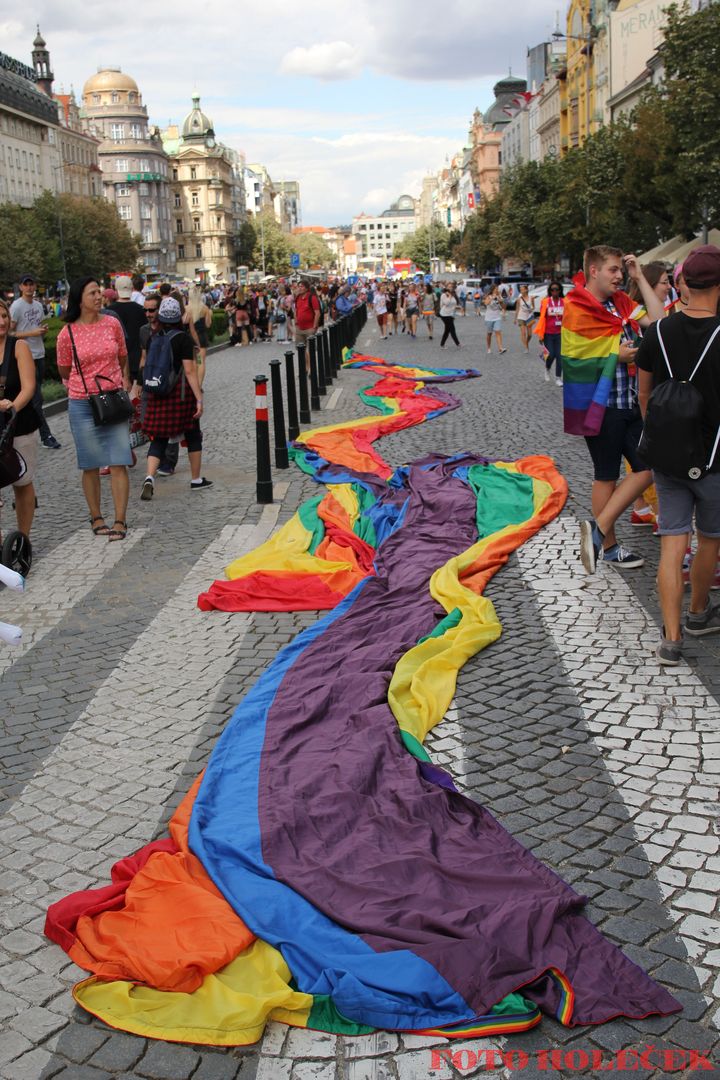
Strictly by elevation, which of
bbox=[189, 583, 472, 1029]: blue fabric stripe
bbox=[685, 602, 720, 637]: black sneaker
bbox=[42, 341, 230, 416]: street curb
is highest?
bbox=[42, 341, 230, 416]: street curb

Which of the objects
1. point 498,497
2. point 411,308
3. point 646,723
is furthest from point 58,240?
point 646,723

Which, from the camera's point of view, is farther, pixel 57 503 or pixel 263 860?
pixel 57 503

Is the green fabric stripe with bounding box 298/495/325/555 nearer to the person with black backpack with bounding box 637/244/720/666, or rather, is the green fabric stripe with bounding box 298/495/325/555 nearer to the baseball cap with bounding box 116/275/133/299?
the person with black backpack with bounding box 637/244/720/666

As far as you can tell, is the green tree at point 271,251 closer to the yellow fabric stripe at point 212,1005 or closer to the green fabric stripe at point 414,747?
the green fabric stripe at point 414,747

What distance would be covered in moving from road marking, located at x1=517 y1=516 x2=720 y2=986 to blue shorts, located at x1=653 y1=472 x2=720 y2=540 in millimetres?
677

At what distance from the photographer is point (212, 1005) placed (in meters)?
3.08

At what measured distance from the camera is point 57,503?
10281 mm

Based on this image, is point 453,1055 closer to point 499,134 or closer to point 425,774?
point 425,774

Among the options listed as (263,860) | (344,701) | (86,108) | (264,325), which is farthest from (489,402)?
(86,108)

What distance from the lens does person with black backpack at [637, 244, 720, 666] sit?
5.33 meters

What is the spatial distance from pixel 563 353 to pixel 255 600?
2.44 m

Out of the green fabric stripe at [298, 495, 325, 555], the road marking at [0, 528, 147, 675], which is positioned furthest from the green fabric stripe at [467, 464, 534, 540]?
the road marking at [0, 528, 147, 675]

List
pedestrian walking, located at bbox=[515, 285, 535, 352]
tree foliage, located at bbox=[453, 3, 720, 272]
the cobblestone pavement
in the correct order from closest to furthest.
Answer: the cobblestone pavement → pedestrian walking, located at bbox=[515, 285, 535, 352] → tree foliage, located at bbox=[453, 3, 720, 272]

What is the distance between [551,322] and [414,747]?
557 inches
